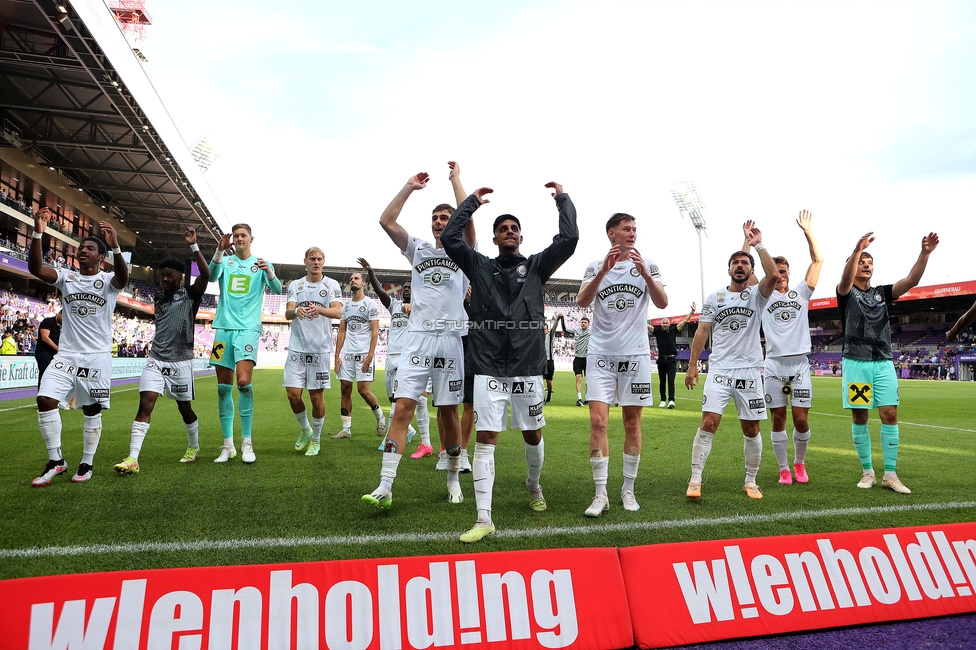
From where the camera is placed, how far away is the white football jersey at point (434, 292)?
4.28 metres

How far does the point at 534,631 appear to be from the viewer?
250 centimetres

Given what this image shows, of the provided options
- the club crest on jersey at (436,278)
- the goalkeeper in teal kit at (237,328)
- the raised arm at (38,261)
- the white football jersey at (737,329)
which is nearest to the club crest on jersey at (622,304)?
the white football jersey at (737,329)

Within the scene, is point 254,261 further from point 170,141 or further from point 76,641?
point 170,141

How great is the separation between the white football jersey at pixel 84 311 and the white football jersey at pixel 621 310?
174 inches

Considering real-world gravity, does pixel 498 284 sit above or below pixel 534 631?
above

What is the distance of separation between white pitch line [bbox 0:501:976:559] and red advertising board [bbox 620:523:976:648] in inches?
34.9

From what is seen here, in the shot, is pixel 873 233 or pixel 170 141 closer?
pixel 873 233

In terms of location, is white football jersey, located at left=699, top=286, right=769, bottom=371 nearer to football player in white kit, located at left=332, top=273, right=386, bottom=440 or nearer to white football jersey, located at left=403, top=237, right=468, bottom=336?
white football jersey, located at left=403, top=237, right=468, bottom=336

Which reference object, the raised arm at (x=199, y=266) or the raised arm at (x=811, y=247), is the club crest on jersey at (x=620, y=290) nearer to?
the raised arm at (x=811, y=247)

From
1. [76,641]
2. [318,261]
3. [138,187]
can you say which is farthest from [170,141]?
[76,641]

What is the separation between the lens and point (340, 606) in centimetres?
245

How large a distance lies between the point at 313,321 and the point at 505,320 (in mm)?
3730

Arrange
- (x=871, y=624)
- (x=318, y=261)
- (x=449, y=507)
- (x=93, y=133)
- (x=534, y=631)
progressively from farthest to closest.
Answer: (x=93, y=133) < (x=318, y=261) < (x=449, y=507) < (x=871, y=624) < (x=534, y=631)

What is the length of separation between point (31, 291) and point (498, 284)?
137ft
